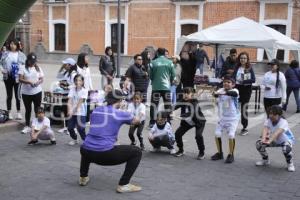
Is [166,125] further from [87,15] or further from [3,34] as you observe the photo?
[87,15]

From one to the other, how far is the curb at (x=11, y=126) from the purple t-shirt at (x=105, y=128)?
414 centimetres

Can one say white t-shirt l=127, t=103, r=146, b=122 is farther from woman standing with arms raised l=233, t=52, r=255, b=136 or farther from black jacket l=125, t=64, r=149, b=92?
woman standing with arms raised l=233, t=52, r=255, b=136

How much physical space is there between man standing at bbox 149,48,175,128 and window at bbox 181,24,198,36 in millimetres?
16315

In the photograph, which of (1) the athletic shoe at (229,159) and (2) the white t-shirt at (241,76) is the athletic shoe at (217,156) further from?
(2) the white t-shirt at (241,76)

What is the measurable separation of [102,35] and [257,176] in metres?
23.4

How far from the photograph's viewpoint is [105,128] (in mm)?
5738

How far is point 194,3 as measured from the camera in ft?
83.3

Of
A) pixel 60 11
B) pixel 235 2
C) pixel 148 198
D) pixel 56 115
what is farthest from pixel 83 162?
pixel 60 11

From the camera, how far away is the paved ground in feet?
19.2

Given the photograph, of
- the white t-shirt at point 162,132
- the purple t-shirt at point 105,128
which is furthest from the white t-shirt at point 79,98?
the purple t-shirt at point 105,128

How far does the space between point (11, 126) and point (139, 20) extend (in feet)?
61.8

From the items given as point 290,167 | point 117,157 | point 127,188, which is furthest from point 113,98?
point 290,167

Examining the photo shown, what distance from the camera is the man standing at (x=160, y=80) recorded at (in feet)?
32.7

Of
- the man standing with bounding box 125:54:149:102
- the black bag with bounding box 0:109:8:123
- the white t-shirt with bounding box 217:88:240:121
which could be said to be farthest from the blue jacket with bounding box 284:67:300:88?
the black bag with bounding box 0:109:8:123
